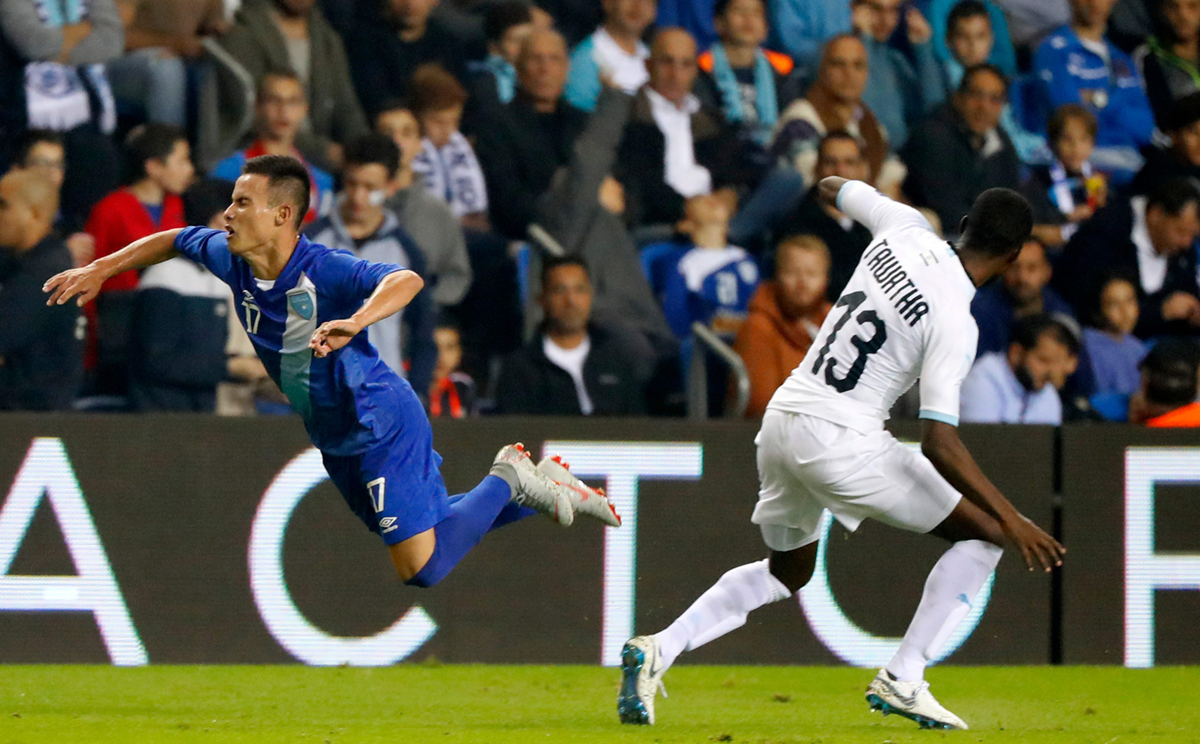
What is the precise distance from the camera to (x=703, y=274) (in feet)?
31.8

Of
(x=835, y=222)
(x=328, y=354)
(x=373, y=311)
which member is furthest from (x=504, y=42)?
(x=373, y=311)

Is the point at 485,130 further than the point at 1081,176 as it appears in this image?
No

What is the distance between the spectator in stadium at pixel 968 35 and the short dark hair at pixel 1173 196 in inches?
62.9

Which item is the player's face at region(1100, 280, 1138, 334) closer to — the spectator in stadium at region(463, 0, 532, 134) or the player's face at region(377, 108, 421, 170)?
the spectator in stadium at region(463, 0, 532, 134)

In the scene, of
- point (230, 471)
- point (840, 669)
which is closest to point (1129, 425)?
point (840, 669)

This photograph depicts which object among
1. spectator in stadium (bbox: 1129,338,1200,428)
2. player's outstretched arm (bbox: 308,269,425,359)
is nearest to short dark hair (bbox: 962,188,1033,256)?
player's outstretched arm (bbox: 308,269,425,359)

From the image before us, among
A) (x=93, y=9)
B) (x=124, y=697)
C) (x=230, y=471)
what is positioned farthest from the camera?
(x=93, y=9)

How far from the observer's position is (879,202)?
6102mm

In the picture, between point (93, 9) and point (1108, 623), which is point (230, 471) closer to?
point (93, 9)

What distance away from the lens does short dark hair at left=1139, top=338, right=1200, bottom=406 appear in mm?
8852

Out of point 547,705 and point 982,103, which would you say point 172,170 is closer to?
point 547,705

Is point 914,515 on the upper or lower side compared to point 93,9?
lower

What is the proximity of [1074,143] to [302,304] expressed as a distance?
700 centimetres

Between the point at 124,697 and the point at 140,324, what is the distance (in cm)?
241
